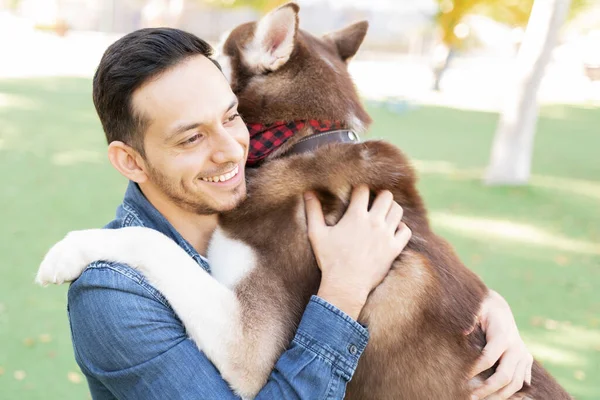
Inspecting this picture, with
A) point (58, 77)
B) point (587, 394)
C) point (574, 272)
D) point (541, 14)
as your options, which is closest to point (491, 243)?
point (574, 272)

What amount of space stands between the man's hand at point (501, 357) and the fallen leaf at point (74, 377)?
3.30 metres

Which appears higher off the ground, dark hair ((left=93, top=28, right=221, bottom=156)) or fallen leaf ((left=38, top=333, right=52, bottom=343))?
dark hair ((left=93, top=28, right=221, bottom=156))

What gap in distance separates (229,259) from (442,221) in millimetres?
6558

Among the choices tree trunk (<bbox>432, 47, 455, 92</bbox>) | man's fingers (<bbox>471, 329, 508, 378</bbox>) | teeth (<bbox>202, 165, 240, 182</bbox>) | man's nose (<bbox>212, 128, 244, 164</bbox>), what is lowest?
tree trunk (<bbox>432, 47, 455, 92</bbox>)

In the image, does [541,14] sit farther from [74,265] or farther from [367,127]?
[74,265]

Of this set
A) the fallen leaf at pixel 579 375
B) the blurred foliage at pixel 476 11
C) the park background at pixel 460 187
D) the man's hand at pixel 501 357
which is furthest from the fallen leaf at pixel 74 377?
the blurred foliage at pixel 476 11

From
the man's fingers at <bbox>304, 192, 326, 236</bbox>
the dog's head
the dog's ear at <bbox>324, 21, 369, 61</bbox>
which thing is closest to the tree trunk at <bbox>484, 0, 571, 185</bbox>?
the dog's ear at <bbox>324, 21, 369, 61</bbox>

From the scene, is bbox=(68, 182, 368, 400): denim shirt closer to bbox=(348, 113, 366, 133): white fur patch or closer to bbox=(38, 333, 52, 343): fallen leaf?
bbox=(348, 113, 366, 133): white fur patch

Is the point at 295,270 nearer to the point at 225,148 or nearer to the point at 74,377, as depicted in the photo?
the point at 225,148

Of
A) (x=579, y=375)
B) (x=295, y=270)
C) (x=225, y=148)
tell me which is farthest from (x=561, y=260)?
(x=225, y=148)

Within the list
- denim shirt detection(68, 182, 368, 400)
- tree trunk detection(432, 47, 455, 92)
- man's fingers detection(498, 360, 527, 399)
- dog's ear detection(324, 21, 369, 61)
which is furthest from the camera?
tree trunk detection(432, 47, 455, 92)

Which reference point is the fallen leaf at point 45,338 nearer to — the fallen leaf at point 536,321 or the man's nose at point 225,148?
the man's nose at point 225,148

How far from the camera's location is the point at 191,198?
2.15 metres

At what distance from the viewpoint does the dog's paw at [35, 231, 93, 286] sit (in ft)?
6.42
